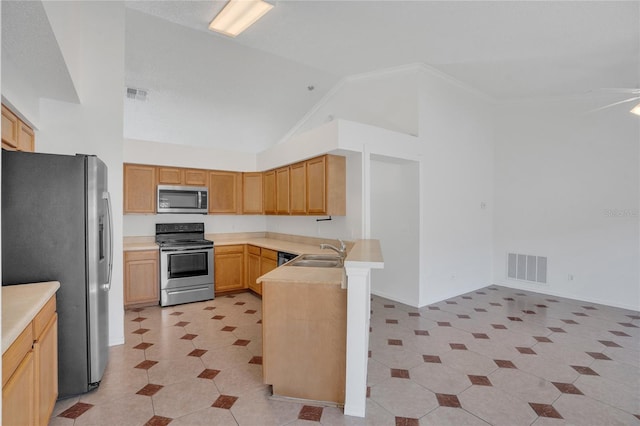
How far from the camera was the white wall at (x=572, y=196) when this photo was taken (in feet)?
15.0

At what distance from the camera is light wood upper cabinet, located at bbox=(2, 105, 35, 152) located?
2385mm

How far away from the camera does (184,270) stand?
4.69 meters

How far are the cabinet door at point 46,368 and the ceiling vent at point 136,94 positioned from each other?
11.3ft

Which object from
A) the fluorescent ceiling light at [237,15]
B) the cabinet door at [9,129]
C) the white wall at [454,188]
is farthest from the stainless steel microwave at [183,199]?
the white wall at [454,188]

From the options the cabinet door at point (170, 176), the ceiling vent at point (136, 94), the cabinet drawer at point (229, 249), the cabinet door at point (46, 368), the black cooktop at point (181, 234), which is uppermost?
the ceiling vent at point (136, 94)

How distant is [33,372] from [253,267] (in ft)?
11.5

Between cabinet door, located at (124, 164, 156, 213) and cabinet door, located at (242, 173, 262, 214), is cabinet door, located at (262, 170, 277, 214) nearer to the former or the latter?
cabinet door, located at (242, 173, 262, 214)

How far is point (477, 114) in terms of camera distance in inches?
212

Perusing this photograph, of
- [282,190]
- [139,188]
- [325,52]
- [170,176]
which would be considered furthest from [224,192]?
[325,52]

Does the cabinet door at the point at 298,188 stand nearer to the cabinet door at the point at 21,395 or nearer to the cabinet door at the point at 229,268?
the cabinet door at the point at 229,268

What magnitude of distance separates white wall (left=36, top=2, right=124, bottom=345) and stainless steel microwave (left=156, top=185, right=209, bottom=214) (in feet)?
5.49

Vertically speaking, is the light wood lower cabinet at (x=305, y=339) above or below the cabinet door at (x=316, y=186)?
below

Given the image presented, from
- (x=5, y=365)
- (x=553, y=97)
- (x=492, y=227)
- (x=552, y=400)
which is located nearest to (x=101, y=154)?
(x=5, y=365)

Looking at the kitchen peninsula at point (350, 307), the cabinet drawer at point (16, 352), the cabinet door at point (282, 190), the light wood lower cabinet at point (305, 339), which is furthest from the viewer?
the cabinet door at point (282, 190)
